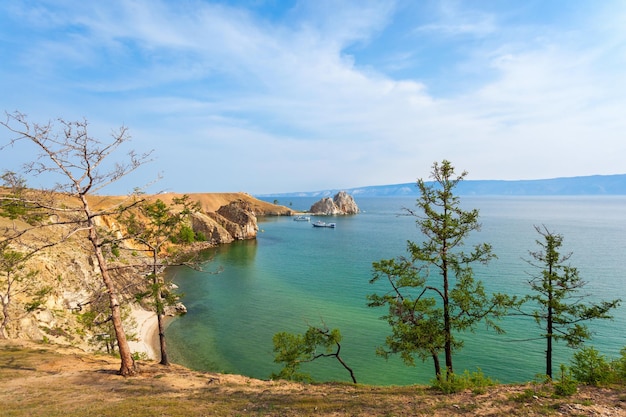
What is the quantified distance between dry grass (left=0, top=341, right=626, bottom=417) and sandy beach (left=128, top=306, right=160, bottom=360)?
14.8 meters

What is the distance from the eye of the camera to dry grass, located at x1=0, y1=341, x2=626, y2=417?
10828 mm

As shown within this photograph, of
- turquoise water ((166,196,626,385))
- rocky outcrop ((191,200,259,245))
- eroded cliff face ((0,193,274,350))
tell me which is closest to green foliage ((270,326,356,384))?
turquoise water ((166,196,626,385))

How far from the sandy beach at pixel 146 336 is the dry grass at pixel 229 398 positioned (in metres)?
14.8

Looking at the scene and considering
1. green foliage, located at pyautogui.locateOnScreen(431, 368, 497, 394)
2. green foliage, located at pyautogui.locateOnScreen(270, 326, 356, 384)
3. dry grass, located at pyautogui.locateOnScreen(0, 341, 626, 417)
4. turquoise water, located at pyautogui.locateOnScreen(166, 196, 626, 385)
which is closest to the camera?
dry grass, located at pyautogui.locateOnScreen(0, 341, 626, 417)

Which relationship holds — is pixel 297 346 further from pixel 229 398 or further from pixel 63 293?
pixel 63 293

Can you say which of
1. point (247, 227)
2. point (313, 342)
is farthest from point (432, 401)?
point (247, 227)

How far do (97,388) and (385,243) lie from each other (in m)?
81.5

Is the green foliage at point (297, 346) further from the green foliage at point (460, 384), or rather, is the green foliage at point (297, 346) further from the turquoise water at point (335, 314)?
the turquoise water at point (335, 314)

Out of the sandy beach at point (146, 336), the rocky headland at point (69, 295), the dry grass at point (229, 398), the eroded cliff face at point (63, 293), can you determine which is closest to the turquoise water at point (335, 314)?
the sandy beach at point (146, 336)

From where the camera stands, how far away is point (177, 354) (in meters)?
30.9

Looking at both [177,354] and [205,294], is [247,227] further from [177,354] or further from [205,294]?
[177,354]

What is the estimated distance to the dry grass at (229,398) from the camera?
10828 millimetres

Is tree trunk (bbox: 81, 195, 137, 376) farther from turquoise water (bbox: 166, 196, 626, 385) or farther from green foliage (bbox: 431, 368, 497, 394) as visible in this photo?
green foliage (bbox: 431, 368, 497, 394)

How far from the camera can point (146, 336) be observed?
34281 millimetres
